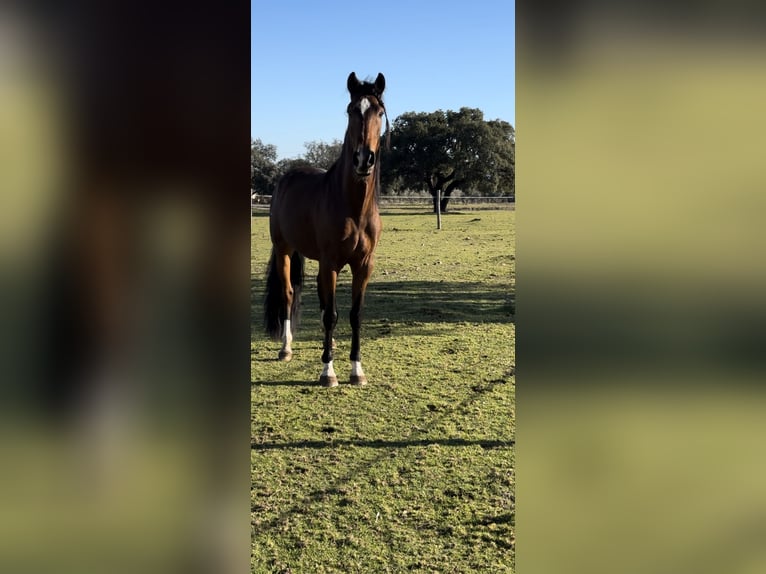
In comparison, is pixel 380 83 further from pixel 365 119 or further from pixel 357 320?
pixel 357 320

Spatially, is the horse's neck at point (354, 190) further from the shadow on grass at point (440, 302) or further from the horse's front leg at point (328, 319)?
the shadow on grass at point (440, 302)

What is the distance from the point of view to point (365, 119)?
14.3ft

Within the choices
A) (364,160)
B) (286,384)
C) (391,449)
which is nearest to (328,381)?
(286,384)

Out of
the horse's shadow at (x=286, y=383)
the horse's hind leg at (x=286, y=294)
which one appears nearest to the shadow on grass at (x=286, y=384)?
the horse's shadow at (x=286, y=383)

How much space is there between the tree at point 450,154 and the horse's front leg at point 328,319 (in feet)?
118

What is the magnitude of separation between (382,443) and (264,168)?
127 ft

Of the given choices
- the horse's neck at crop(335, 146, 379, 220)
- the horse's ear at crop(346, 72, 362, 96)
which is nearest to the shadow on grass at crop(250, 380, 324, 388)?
the horse's neck at crop(335, 146, 379, 220)

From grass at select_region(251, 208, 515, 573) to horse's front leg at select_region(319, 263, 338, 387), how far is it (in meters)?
0.11
